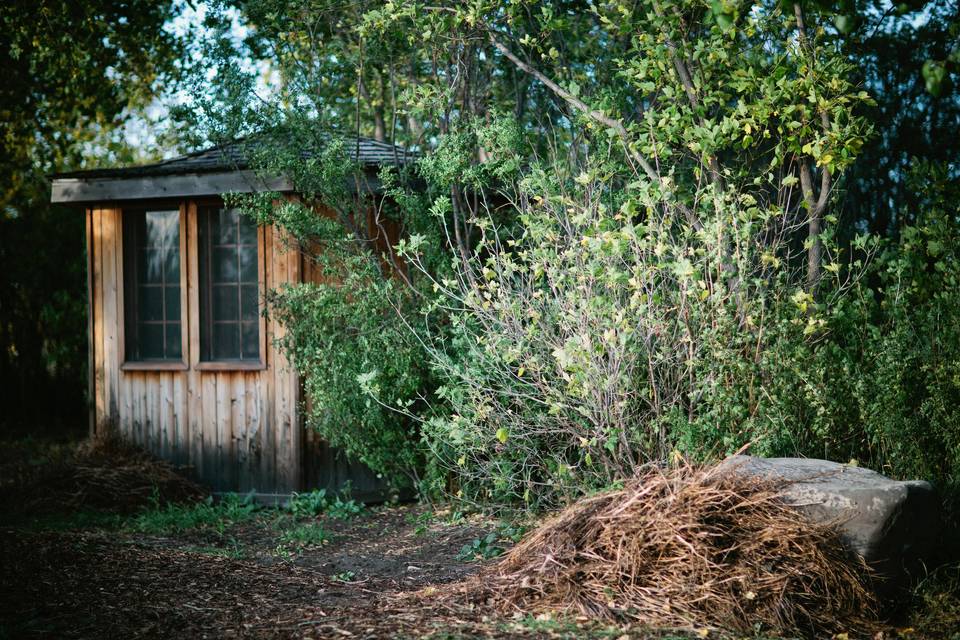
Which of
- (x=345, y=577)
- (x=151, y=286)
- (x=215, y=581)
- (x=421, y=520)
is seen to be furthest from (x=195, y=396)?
(x=345, y=577)

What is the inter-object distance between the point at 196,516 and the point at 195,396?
149 cm

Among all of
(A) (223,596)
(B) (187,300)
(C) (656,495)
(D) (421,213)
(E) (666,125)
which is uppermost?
(E) (666,125)

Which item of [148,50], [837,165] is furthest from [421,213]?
[148,50]

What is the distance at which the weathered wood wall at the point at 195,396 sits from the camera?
840cm

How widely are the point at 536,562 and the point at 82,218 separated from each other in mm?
12558

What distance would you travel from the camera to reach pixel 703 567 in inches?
170

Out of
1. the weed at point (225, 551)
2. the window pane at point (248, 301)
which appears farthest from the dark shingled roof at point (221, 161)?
the weed at point (225, 551)

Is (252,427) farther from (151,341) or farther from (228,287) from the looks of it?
Result: (151,341)

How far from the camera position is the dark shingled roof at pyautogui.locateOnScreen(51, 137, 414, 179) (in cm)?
805

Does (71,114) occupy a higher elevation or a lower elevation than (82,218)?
higher

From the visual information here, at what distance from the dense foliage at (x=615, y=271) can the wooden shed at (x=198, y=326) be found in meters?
0.70

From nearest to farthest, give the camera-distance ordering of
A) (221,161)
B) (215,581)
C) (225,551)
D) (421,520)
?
1. (215,581)
2. (225,551)
3. (421,520)
4. (221,161)

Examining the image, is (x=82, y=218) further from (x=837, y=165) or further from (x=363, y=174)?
(x=837, y=165)

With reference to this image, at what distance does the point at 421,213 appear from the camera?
754cm
